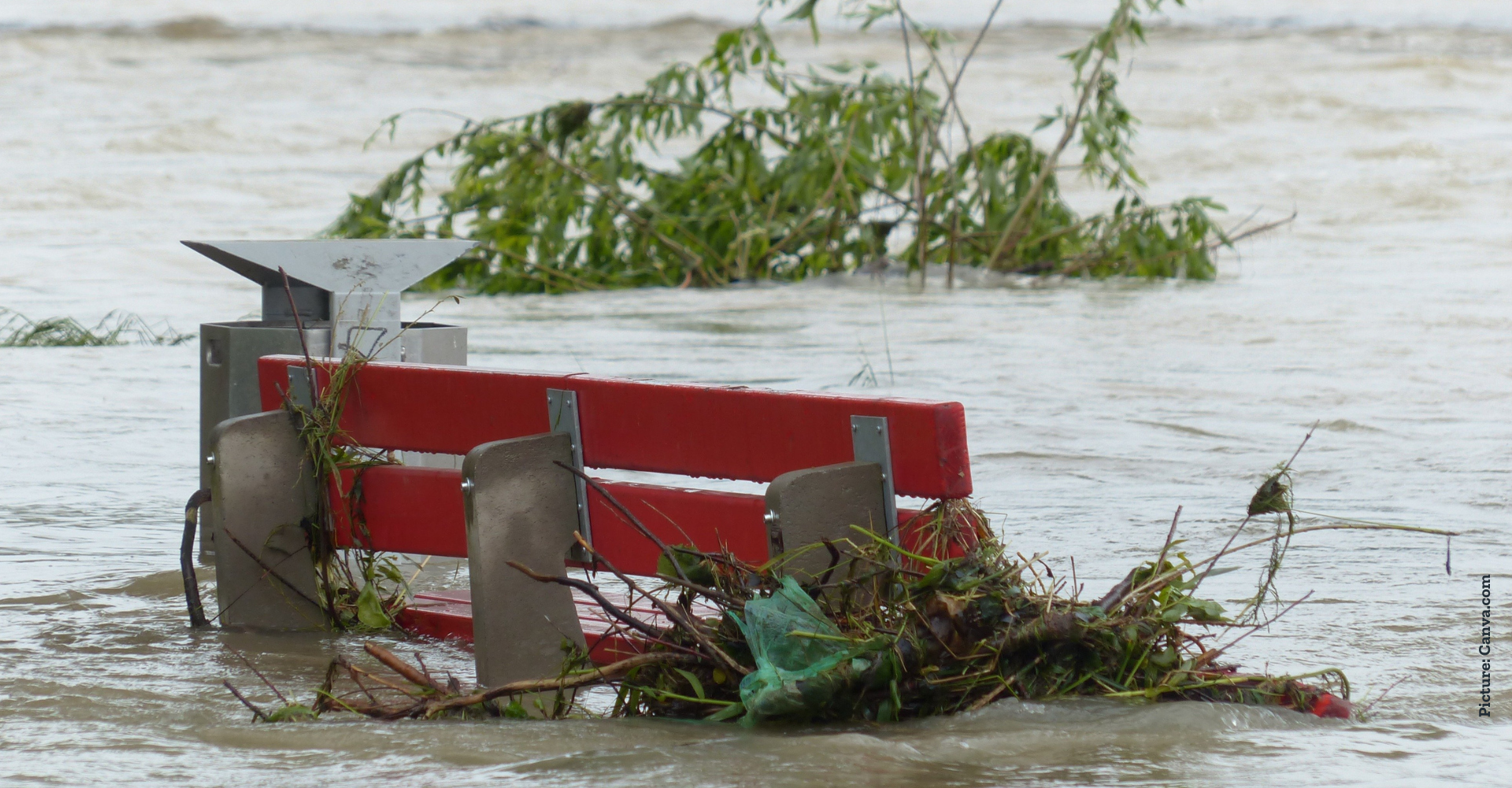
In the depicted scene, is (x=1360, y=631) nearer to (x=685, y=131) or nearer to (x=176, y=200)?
(x=685, y=131)

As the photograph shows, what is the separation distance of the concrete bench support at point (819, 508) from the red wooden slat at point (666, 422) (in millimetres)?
65

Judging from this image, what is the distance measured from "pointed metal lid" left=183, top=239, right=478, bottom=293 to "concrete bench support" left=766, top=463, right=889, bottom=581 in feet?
5.82

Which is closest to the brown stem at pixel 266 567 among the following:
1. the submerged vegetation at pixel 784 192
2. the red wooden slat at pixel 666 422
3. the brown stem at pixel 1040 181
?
the red wooden slat at pixel 666 422

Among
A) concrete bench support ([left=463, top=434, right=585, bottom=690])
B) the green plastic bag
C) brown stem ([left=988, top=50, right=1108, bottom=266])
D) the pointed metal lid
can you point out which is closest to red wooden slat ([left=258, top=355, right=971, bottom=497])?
concrete bench support ([left=463, top=434, right=585, bottom=690])

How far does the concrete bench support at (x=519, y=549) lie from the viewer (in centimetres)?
368

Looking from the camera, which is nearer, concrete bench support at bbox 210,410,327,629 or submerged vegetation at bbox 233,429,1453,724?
submerged vegetation at bbox 233,429,1453,724

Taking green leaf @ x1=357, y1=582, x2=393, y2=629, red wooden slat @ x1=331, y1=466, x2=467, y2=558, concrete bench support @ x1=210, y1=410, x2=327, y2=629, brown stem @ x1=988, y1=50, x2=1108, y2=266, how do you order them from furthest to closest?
brown stem @ x1=988, y1=50, x2=1108, y2=266 < green leaf @ x1=357, y1=582, x2=393, y2=629 < concrete bench support @ x1=210, y1=410, x2=327, y2=629 < red wooden slat @ x1=331, y1=466, x2=467, y2=558

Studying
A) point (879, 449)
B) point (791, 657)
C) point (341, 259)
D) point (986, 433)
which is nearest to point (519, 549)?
point (791, 657)

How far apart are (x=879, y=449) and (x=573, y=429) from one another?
786 mm

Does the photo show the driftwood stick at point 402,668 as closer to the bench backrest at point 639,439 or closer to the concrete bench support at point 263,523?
the bench backrest at point 639,439

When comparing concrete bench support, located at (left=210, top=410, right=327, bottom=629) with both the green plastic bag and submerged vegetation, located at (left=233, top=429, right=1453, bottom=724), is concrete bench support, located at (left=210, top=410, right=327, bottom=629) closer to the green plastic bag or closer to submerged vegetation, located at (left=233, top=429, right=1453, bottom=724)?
submerged vegetation, located at (left=233, top=429, right=1453, bottom=724)

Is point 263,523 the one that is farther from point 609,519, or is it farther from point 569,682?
point 569,682

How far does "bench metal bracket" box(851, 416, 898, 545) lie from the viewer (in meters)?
3.38

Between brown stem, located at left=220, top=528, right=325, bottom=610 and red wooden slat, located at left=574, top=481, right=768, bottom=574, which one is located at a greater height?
red wooden slat, located at left=574, top=481, right=768, bottom=574
